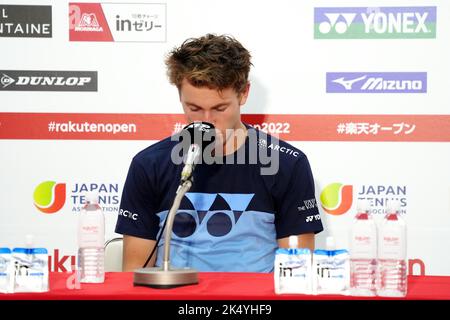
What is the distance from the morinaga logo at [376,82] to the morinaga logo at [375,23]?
6.4 inches

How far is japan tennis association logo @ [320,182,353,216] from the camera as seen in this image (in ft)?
10.8

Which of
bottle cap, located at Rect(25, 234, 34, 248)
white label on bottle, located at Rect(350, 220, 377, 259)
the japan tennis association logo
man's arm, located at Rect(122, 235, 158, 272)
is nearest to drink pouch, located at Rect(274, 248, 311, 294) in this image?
white label on bottle, located at Rect(350, 220, 377, 259)

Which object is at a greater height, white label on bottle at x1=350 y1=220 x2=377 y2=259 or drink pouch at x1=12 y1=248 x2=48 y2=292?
white label on bottle at x1=350 y1=220 x2=377 y2=259

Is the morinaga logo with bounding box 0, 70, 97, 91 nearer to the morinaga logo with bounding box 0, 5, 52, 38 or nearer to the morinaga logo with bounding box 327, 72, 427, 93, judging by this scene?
the morinaga logo with bounding box 0, 5, 52, 38

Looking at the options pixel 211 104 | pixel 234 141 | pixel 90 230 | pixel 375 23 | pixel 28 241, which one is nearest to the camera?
pixel 28 241

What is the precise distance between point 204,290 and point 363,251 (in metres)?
0.39

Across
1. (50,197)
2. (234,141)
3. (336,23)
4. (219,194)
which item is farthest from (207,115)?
(50,197)

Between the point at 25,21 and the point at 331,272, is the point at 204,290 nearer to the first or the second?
the point at 331,272

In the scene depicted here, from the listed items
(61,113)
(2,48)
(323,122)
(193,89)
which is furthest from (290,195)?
(2,48)

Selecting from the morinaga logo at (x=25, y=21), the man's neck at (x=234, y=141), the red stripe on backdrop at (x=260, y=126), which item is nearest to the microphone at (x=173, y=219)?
the man's neck at (x=234, y=141)

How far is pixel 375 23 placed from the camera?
3.27 metres

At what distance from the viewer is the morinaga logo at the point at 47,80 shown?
3344 mm

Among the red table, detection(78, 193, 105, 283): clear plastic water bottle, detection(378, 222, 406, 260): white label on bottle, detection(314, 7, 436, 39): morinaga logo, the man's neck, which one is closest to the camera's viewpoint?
the red table

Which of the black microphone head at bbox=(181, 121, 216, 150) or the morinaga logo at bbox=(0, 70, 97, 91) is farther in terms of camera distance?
Result: the morinaga logo at bbox=(0, 70, 97, 91)
